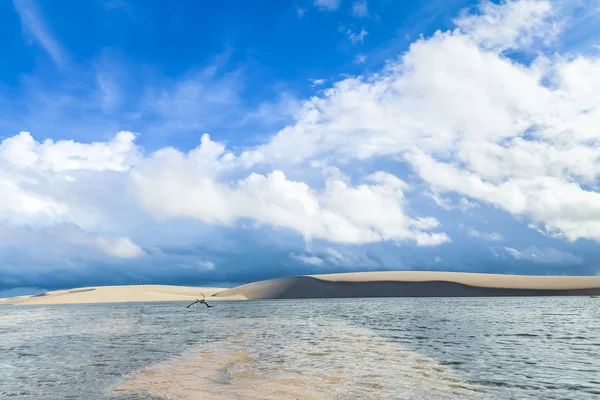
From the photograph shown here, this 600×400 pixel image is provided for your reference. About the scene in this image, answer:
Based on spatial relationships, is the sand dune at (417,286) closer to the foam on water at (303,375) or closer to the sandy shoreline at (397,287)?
the sandy shoreline at (397,287)

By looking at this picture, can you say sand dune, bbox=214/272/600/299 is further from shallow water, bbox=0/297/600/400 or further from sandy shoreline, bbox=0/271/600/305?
shallow water, bbox=0/297/600/400

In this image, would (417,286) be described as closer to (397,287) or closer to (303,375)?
(397,287)

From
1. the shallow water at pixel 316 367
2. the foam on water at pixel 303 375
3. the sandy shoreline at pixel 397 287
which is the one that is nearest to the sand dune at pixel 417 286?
the sandy shoreline at pixel 397 287

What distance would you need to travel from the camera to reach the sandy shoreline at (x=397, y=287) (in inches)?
5925

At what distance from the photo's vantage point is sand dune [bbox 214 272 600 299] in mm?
150250

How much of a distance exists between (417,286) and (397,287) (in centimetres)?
674

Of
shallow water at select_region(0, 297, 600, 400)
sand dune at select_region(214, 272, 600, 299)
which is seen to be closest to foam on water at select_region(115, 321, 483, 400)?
shallow water at select_region(0, 297, 600, 400)

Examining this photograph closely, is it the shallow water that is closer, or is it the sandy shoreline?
the shallow water

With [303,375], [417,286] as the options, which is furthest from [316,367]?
[417,286]

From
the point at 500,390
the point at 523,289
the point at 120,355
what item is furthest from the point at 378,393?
the point at 523,289

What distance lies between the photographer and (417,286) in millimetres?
154875

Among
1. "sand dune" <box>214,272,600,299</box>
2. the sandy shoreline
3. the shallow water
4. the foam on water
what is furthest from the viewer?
the sandy shoreline

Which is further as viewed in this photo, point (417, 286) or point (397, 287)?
point (397, 287)

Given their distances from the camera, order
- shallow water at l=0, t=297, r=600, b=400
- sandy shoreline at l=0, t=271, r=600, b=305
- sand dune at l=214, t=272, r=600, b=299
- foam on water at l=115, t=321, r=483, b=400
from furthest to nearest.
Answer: sandy shoreline at l=0, t=271, r=600, b=305 → sand dune at l=214, t=272, r=600, b=299 → shallow water at l=0, t=297, r=600, b=400 → foam on water at l=115, t=321, r=483, b=400
